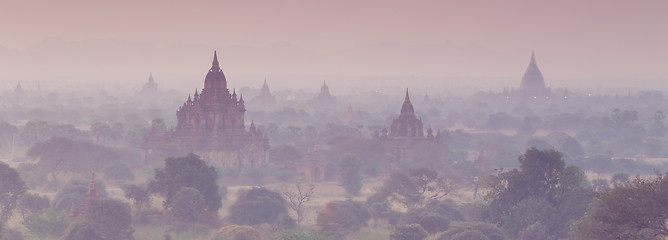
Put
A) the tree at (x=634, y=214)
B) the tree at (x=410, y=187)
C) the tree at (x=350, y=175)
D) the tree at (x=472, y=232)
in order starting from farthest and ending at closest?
the tree at (x=350, y=175)
the tree at (x=410, y=187)
the tree at (x=472, y=232)
the tree at (x=634, y=214)

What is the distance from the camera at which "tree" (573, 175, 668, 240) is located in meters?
30.6

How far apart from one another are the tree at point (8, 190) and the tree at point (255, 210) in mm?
13507

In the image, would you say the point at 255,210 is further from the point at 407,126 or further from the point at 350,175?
the point at 407,126

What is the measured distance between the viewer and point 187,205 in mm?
57719

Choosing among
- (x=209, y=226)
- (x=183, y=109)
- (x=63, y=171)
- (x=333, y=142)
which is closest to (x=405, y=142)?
(x=333, y=142)

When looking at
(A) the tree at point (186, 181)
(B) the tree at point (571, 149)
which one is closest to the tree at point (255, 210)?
(A) the tree at point (186, 181)

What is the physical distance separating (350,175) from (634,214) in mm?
52282

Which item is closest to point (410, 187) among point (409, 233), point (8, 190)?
point (409, 233)

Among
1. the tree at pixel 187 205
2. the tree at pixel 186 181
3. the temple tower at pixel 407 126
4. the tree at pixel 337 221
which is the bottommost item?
the tree at pixel 337 221

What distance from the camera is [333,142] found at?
327 feet

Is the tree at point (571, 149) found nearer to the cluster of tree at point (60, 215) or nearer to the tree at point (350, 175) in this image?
the tree at point (350, 175)

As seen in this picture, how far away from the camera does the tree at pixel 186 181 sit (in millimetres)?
60500

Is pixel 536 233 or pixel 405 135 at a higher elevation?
pixel 405 135

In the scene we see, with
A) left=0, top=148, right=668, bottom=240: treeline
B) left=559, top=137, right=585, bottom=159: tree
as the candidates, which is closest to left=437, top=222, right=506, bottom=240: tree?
left=0, top=148, right=668, bottom=240: treeline
